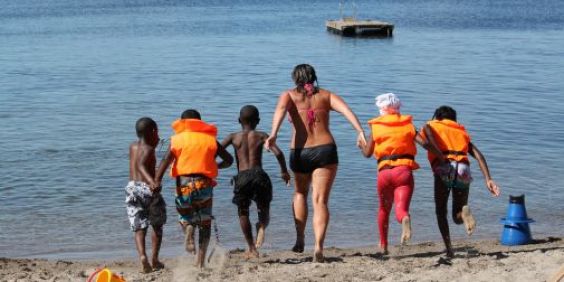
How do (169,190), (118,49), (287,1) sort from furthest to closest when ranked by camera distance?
(287,1)
(118,49)
(169,190)

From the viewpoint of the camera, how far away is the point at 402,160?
8281 mm

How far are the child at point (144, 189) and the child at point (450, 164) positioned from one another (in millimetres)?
2368

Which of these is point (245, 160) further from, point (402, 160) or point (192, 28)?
point (192, 28)

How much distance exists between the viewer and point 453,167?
27.8 feet

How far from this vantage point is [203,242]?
8.25 meters

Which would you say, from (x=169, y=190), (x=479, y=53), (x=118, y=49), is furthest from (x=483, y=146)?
→ (x=118, y=49)

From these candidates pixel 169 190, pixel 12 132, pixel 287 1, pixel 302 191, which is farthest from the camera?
pixel 287 1

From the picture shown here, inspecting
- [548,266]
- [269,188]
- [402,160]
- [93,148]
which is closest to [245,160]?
[269,188]

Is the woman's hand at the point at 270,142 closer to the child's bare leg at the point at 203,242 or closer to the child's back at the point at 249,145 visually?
the child's back at the point at 249,145

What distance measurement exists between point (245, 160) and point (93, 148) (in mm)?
10784

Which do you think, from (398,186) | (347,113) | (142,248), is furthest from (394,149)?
(142,248)

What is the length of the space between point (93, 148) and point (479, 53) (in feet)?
86.1

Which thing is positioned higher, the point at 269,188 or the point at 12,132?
the point at 269,188

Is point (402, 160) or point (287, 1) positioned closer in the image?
point (402, 160)
